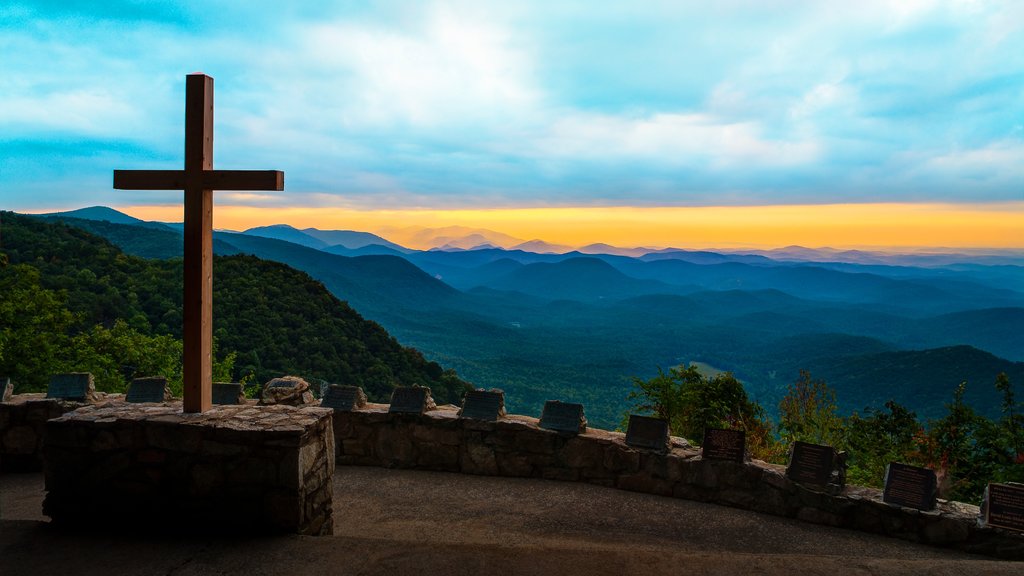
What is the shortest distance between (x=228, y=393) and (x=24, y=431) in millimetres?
2313

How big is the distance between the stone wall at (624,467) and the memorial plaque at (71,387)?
3137mm

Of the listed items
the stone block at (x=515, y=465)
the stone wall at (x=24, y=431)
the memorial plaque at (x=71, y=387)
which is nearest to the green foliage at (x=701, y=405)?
the stone block at (x=515, y=465)

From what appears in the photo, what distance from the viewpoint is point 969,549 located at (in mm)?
5336

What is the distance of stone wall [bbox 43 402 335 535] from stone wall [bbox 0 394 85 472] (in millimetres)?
3598

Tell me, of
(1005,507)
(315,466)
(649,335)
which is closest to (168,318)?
(315,466)

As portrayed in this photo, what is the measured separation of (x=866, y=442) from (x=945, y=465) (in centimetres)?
128

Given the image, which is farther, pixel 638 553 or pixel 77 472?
pixel 77 472

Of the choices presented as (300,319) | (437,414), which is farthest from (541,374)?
(437,414)

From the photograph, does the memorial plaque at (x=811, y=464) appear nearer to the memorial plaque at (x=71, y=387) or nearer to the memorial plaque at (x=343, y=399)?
the memorial plaque at (x=343, y=399)

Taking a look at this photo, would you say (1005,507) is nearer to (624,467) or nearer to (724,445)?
(724,445)

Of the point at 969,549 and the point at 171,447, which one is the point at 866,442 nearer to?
the point at 969,549

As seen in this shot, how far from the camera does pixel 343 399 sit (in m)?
7.76

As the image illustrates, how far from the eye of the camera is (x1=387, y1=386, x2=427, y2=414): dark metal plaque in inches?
297

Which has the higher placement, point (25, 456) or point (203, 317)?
point (203, 317)
